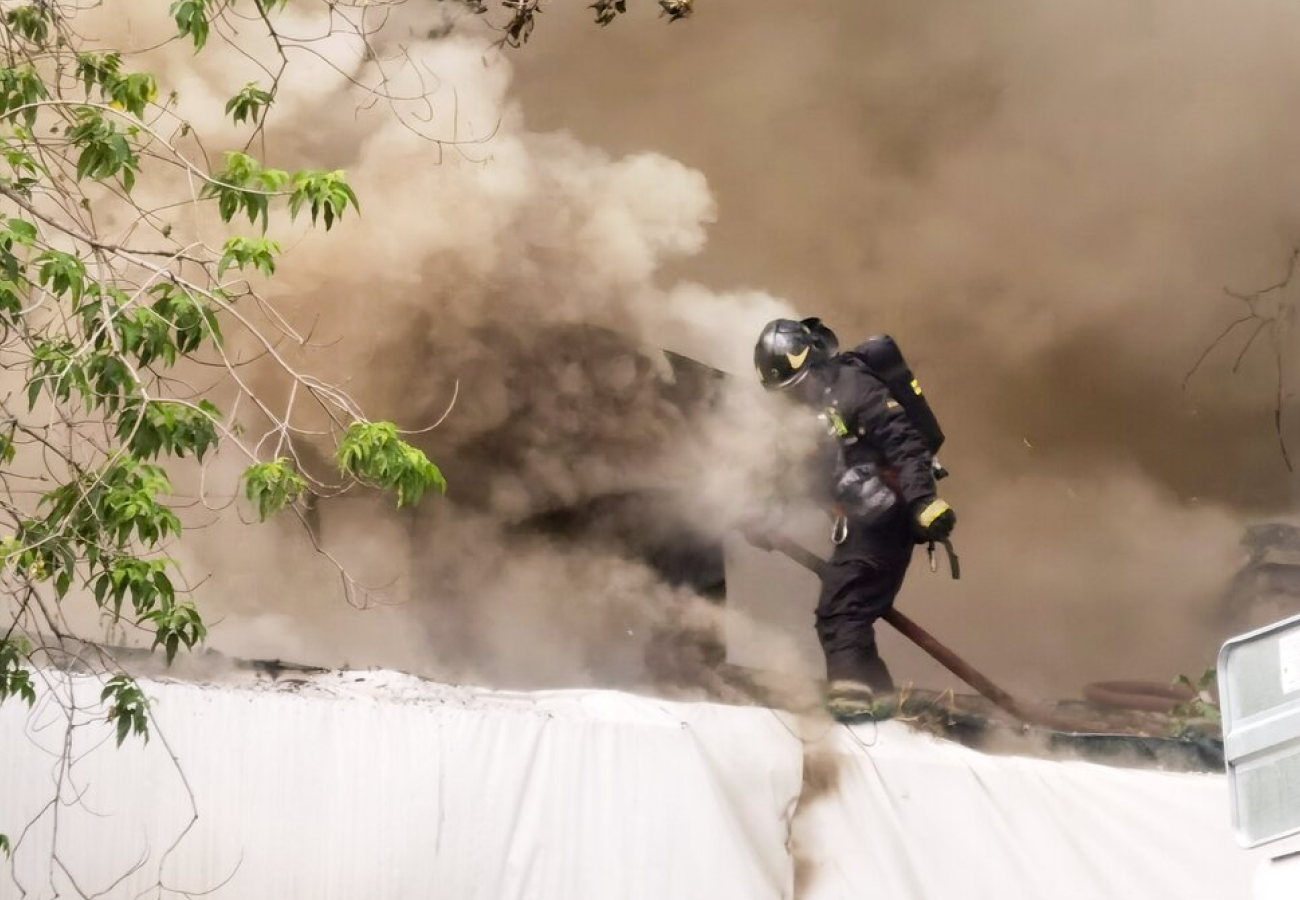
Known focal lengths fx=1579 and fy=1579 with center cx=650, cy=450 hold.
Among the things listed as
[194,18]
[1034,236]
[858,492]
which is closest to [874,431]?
[858,492]

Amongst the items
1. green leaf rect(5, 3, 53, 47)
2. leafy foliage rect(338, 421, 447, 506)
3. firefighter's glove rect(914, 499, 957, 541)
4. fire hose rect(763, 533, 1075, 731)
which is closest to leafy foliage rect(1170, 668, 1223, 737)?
fire hose rect(763, 533, 1075, 731)

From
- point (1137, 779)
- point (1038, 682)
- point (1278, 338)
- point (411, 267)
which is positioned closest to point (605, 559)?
point (411, 267)

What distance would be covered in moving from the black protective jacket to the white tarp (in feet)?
3.13

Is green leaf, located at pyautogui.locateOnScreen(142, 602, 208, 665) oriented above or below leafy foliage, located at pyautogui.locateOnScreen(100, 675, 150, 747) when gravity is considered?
above

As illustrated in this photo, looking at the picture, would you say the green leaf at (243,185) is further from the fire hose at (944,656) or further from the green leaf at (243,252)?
the fire hose at (944,656)

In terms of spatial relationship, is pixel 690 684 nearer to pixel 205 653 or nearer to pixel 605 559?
pixel 605 559

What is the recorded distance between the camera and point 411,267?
560 centimetres

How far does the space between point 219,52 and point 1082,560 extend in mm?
3786

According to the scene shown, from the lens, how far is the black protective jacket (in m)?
6.07

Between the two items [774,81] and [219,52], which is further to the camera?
[774,81]

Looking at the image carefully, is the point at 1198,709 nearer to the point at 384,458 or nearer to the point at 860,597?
the point at 860,597

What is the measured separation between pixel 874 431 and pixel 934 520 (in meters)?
0.41

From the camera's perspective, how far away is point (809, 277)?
6141mm

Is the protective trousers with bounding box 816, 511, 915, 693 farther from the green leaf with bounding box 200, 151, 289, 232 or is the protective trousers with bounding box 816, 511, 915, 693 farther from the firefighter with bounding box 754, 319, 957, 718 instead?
the green leaf with bounding box 200, 151, 289, 232
